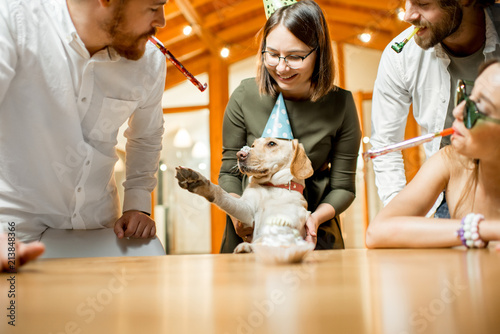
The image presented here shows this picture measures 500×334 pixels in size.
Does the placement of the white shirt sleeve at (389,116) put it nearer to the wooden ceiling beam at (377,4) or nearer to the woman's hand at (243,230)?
the wooden ceiling beam at (377,4)

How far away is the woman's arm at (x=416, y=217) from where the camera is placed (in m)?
0.64

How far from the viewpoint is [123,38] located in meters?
0.63

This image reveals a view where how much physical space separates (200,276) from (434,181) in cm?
52

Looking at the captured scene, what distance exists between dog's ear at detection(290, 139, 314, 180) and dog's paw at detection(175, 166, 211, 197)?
0.62 ft

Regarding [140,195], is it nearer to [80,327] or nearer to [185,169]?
[185,169]

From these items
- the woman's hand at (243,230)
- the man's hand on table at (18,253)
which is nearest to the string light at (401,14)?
the woman's hand at (243,230)

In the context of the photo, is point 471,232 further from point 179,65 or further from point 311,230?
point 179,65

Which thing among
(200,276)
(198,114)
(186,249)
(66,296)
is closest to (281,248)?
(200,276)

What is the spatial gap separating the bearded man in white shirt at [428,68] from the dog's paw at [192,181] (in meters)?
0.26

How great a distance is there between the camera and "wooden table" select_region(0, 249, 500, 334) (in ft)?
0.68

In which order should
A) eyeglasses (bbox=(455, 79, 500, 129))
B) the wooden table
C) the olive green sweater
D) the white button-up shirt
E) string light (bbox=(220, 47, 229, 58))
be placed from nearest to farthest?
the wooden table, eyeglasses (bbox=(455, 79, 500, 129)), the white button-up shirt, string light (bbox=(220, 47, 229, 58)), the olive green sweater

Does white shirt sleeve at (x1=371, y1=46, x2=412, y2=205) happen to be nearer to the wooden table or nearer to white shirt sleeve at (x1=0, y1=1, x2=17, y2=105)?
the wooden table

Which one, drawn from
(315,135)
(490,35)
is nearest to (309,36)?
(315,135)

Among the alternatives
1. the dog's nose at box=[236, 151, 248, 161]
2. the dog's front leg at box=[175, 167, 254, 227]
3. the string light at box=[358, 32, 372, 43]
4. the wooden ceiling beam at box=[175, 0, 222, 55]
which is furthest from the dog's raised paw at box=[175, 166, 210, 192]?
the string light at box=[358, 32, 372, 43]
